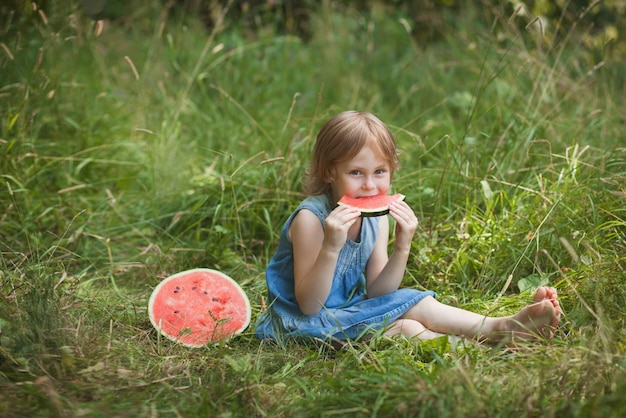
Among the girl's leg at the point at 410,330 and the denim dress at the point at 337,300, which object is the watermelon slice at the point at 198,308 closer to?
the denim dress at the point at 337,300

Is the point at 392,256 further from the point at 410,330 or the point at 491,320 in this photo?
the point at 491,320

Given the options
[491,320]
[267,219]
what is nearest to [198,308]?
[267,219]

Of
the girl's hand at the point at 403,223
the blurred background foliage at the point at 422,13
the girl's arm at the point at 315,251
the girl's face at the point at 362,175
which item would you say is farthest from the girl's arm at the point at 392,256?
the blurred background foliage at the point at 422,13

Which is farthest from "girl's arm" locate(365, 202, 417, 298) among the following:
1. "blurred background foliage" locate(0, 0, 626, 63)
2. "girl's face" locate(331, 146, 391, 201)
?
"blurred background foliage" locate(0, 0, 626, 63)

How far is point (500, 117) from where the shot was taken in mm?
4191

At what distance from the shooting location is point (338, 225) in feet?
9.21

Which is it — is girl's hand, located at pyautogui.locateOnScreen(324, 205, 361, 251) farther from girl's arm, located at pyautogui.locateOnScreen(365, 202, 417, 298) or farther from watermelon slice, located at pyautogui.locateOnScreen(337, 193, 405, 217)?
girl's arm, located at pyautogui.locateOnScreen(365, 202, 417, 298)

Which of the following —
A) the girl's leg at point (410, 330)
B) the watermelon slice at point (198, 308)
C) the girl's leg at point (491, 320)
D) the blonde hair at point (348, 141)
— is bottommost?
the watermelon slice at point (198, 308)

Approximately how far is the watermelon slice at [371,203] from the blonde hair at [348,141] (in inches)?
6.4

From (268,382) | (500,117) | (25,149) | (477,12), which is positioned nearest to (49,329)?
(268,382)

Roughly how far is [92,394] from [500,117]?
9.24 feet

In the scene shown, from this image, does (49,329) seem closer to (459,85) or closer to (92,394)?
(92,394)

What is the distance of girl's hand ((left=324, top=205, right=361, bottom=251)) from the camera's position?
281cm

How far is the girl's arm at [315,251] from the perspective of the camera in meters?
2.83
